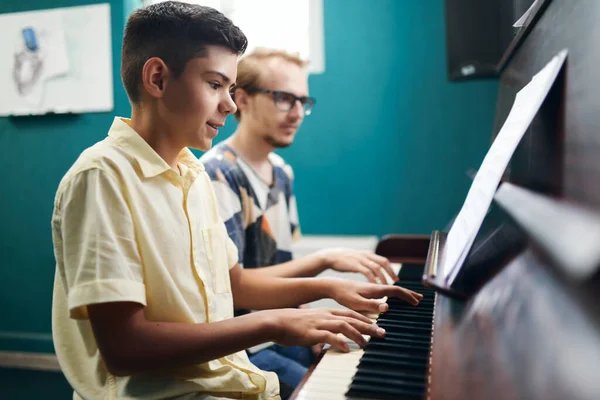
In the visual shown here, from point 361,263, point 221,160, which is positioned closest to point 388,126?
point 221,160

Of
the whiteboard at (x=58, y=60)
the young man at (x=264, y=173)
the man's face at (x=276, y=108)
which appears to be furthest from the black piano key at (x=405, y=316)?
the whiteboard at (x=58, y=60)

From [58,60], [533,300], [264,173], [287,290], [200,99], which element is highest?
[58,60]

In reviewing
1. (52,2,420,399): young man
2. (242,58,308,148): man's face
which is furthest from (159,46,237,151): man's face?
(242,58,308,148): man's face

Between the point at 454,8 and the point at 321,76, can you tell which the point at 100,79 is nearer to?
the point at 321,76

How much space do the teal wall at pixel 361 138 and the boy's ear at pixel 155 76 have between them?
5.85 ft

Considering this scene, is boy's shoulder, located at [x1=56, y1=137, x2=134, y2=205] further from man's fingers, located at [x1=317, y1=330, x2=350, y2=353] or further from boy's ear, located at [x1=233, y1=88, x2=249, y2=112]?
boy's ear, located at [x1=233, y1=88, x2=249, y2=112]

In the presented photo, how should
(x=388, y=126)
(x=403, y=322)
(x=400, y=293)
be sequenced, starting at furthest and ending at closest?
(x=388, y=126) < (x=400, y=293) < (x=403, y=322)

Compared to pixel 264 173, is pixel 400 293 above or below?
below

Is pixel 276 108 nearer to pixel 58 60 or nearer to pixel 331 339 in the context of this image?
pixel 331 339

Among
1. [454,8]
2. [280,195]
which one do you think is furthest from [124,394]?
[454,8]

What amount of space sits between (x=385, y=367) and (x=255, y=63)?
130cm

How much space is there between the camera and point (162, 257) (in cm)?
86

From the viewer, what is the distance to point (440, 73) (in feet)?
8.12

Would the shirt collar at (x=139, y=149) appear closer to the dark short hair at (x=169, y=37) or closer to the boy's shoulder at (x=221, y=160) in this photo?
the dark short hair at (x=169, y=37)
